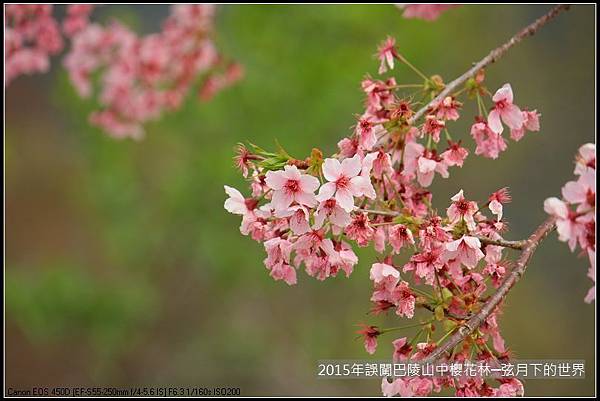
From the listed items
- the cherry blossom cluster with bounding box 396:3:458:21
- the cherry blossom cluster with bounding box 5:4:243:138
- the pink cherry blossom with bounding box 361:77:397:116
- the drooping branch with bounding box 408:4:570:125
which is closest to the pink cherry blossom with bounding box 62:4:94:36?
the cherry blossom cluster with bounding box 5:4:243:138

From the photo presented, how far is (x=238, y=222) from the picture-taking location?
371 cm

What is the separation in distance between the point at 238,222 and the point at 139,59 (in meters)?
1.08

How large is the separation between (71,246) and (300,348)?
236cm

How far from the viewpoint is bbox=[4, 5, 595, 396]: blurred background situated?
3604 mm

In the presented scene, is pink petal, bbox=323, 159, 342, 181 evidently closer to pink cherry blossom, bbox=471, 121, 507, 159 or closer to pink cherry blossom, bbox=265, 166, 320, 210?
pink cherry blossom, bbox=265, 166, 320, 210

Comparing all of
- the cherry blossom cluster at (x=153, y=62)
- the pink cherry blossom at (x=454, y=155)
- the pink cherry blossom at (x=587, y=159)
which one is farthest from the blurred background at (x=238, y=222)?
the pink cherry blossom at (x=587, y=159)

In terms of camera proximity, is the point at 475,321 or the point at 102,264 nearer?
the point at 475,321

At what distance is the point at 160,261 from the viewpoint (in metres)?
4.36

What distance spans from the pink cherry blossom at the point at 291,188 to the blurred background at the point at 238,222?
94.8 inches

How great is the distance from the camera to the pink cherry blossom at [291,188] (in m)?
1.04

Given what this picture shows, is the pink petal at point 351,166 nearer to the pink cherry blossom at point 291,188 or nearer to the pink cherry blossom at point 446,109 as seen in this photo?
the pink cherry blossom at point 291,188

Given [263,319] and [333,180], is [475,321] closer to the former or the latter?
[333,180]

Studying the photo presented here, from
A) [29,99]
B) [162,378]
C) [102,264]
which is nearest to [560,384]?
[162,378]

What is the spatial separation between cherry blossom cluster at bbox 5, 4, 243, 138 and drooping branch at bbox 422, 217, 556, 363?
6.51 ft
